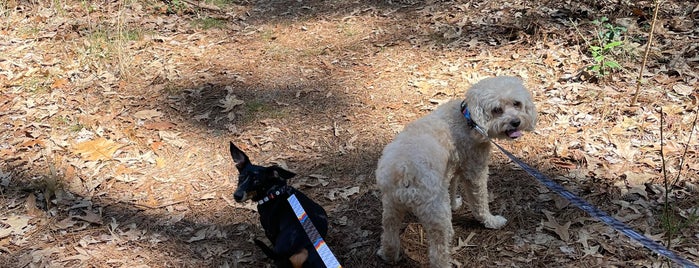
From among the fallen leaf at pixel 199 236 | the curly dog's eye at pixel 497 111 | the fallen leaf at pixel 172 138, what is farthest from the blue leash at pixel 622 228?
the fallen leaf at pixel 172 138

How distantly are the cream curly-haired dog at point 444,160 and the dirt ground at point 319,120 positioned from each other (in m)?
0.40

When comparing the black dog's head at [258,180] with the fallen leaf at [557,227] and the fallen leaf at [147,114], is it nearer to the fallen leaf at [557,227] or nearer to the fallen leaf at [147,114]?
the fallen leaf at [557,227]

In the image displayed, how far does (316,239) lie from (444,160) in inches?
50.4

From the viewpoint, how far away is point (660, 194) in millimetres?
4430

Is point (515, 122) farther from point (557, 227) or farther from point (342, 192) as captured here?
point (342, 192)

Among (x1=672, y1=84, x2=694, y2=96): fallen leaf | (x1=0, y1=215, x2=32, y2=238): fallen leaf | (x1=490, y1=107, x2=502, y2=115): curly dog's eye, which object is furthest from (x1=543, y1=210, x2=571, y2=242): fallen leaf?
(x1=0, y1=215, x2=32, y2=238): fallen leaf

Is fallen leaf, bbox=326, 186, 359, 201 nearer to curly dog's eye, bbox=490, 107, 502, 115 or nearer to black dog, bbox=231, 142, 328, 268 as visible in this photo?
black dog, bbox=231, 142, 328, 268

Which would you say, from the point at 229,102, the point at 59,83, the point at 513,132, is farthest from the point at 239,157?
the point at 59,83

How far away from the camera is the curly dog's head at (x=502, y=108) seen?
3936 millimetres

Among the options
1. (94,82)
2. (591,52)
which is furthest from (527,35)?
(94,82)

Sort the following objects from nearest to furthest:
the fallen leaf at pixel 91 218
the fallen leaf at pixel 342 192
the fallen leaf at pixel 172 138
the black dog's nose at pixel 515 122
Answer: the black dog's nose at pixel 515 122 < the fallen leaf at pixel 91 218 < the fallen leaf at pixel 342 192 < the fallen leaf at pixel 172 138

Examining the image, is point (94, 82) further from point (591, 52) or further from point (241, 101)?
point (591, 52)

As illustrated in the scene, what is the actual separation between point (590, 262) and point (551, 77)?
3247 millimetres

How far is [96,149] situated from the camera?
5.79 metres
